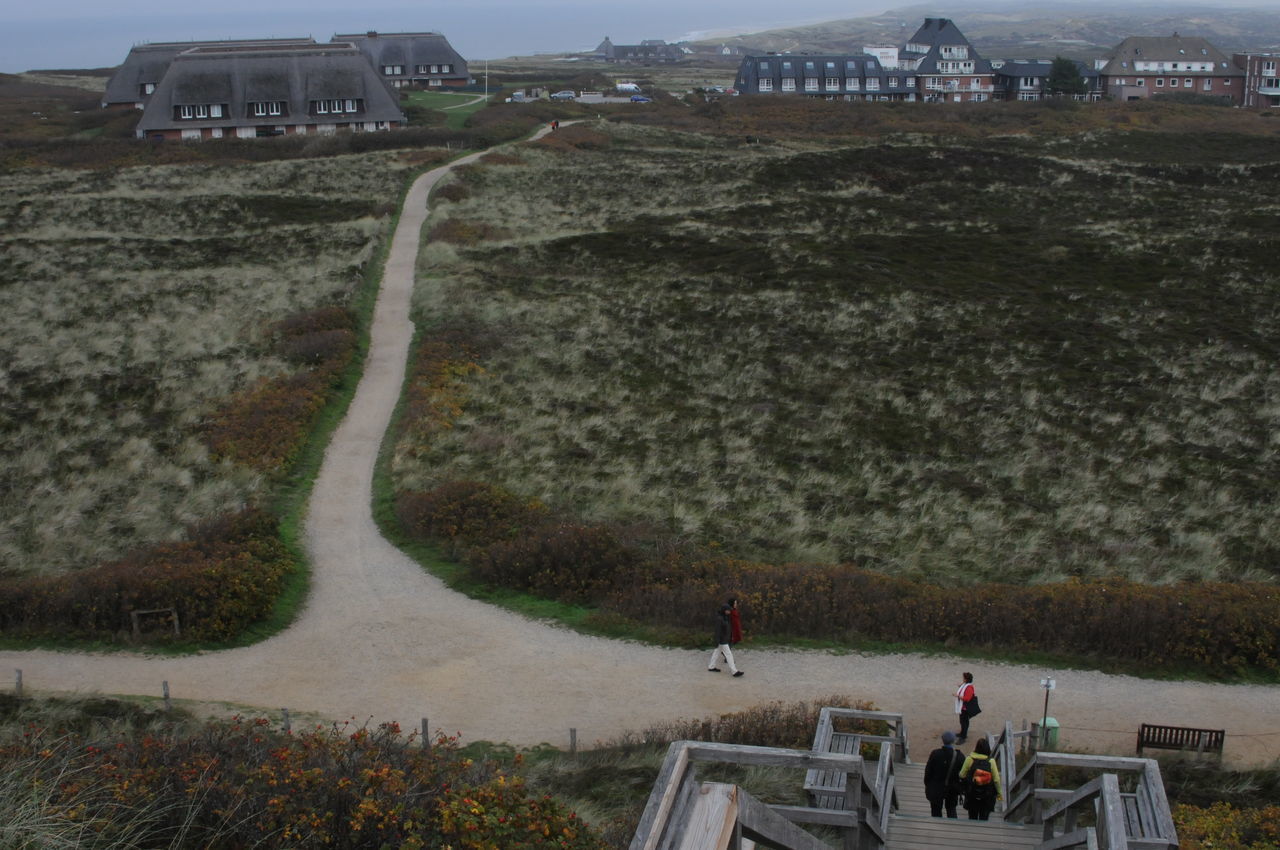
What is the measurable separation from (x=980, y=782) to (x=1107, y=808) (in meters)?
4.32

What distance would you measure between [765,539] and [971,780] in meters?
9.62

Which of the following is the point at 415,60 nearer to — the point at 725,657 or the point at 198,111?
the point at 198,111

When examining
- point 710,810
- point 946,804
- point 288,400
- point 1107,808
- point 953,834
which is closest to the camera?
point 710,810

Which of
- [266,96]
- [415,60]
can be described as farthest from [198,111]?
[415,60]

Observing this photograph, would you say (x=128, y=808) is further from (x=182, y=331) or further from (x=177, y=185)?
(x=177, y=185)

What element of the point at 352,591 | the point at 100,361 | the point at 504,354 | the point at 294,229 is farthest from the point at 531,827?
the point at 294,229

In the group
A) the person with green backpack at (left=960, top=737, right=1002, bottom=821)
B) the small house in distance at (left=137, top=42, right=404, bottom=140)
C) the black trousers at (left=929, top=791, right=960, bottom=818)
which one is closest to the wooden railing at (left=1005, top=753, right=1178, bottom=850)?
the person with green backpack at (left=960, top=737, right=1002, bottom=821)

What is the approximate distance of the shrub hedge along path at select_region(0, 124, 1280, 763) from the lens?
599 inches

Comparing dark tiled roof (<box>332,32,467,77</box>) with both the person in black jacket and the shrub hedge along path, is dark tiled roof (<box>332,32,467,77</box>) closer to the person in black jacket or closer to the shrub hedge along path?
the shrub hedge along path

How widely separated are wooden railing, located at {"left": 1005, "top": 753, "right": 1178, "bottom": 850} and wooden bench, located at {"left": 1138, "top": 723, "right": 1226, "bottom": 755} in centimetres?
290

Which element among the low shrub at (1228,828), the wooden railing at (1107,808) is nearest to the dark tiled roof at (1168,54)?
the low shrub at (1228,828)

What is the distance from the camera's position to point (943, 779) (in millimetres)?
12352

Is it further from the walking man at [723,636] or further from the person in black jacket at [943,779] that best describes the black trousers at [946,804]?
the walking man at [723,636]

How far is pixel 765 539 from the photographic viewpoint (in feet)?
70.8
